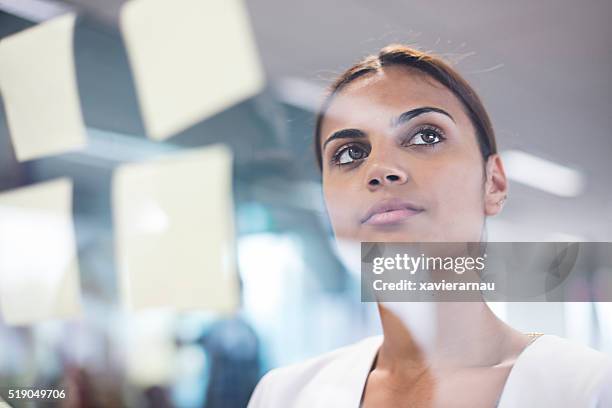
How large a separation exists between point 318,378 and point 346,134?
51cm

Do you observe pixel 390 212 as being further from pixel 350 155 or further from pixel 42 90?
pixel 42 90

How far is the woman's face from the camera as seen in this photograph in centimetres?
135

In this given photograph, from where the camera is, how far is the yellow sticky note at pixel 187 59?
154 centimetres

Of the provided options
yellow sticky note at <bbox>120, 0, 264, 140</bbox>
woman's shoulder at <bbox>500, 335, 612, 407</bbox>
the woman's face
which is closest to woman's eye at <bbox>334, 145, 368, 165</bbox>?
the woman's face

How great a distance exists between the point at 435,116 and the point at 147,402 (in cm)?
87

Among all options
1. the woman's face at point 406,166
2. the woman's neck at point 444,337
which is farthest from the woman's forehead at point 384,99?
the woman's neck at point 444,337

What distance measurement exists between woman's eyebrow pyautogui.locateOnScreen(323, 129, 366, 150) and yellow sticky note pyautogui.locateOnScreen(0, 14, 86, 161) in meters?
0.62

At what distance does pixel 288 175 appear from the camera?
148cm

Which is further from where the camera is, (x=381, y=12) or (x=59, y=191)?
(x=59, y=191)

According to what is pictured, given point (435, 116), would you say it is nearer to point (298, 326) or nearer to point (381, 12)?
point (381, 12)

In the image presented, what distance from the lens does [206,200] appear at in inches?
60.1

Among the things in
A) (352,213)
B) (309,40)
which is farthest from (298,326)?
(309,40)

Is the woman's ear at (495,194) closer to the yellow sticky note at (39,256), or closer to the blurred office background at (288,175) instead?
the blurred office background at (288,175)

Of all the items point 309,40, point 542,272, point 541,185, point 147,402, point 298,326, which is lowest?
point 147,402
